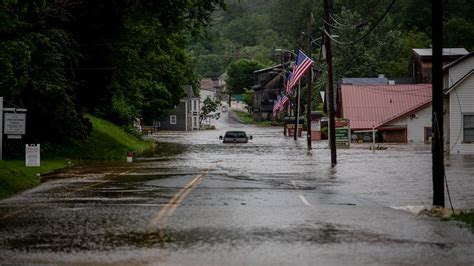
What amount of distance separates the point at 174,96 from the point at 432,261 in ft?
256

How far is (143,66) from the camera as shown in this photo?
5078cm

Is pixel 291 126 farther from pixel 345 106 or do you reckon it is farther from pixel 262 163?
pixel 262 163

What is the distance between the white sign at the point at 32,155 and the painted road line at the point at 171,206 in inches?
275

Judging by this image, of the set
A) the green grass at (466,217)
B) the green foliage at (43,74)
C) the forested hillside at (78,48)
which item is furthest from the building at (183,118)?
the green grass at (466,217)

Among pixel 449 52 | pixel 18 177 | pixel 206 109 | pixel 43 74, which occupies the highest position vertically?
pixel 449 52

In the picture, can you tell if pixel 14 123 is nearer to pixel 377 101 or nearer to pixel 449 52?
pixel 377 101

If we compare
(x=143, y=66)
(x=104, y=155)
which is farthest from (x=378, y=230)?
(x=143, y=66)

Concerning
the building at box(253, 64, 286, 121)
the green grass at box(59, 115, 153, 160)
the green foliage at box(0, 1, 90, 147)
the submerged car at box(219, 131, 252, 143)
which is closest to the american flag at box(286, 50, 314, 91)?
the green grass at box(59, 115, 153, 160)

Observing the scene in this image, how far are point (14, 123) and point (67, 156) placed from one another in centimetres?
1189

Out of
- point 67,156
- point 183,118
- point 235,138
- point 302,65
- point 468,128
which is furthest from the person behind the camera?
point 183,118

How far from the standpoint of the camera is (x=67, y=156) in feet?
134

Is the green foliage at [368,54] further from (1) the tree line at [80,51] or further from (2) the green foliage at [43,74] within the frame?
(2) the green foliage at [43,74]

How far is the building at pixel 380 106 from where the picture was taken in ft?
217

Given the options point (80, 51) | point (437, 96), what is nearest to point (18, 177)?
point (80, 51)
